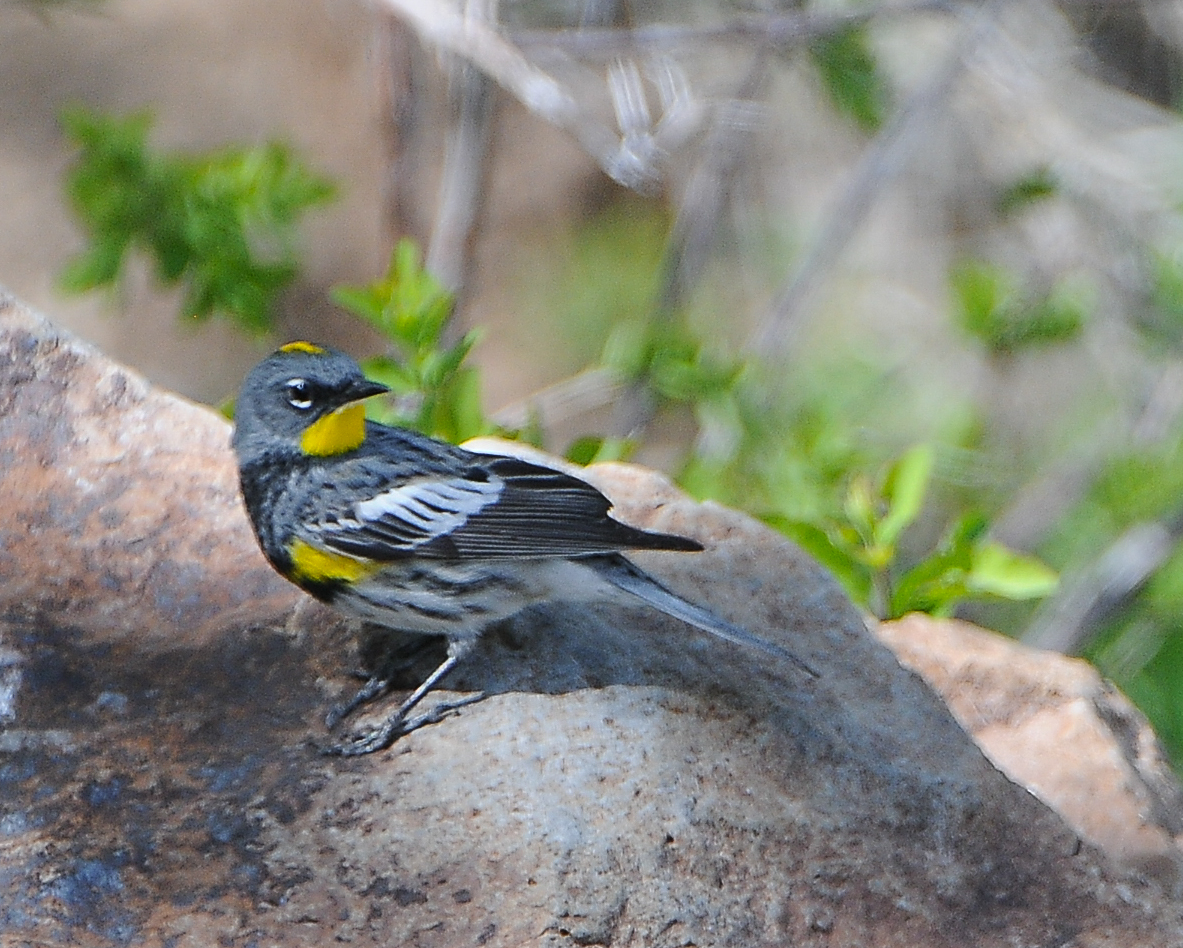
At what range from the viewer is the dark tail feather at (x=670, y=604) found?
3363 millimetres

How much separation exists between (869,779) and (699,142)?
479 centimetres

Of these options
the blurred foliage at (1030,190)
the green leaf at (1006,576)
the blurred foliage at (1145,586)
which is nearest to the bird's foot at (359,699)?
the green leaf at (1006,576)

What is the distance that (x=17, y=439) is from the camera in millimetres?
3920

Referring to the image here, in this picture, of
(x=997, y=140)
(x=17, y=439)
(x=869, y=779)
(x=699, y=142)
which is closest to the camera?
(x=869, y=779)

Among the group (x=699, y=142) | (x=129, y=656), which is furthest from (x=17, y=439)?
(x=699, y=142)

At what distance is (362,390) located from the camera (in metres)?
3.60

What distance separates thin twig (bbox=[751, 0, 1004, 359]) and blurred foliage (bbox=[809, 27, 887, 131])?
271 mm

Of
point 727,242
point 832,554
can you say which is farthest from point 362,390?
point 727,242

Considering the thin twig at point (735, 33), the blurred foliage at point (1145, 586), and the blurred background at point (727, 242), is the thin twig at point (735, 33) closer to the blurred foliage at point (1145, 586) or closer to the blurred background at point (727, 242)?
the blurred background at point (727, 242)

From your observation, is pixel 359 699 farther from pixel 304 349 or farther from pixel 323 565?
pixel 304 349

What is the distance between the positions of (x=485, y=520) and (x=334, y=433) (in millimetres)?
505

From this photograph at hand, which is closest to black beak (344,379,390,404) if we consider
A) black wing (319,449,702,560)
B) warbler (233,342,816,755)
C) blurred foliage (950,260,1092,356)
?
warbler (233,342,816,755)

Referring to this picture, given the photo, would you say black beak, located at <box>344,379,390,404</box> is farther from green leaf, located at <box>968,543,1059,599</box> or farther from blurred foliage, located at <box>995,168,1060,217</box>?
blurred foliage, located at <box>995,168,1060,217</box>

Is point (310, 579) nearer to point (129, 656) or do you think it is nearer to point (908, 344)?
point (129, 656)
